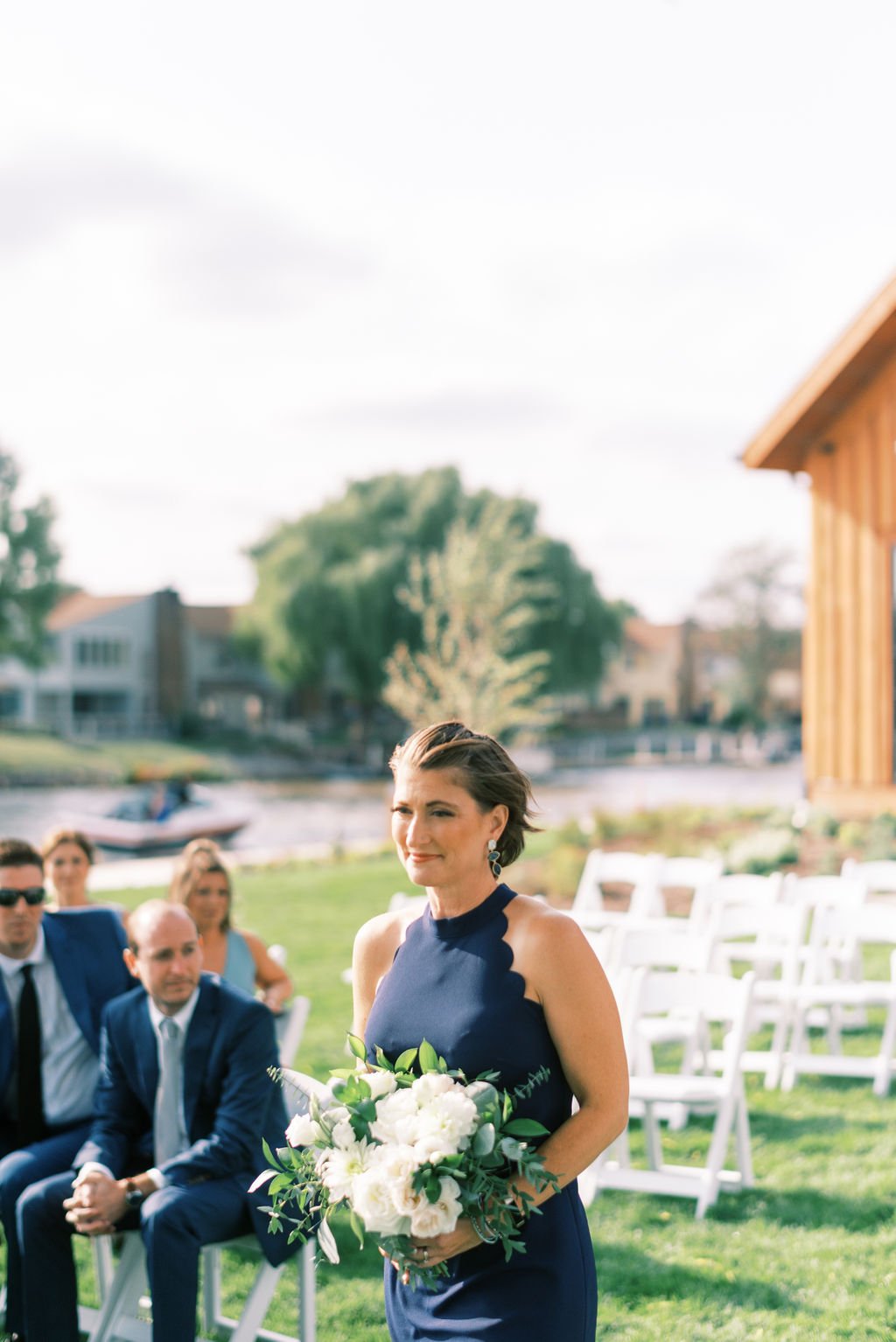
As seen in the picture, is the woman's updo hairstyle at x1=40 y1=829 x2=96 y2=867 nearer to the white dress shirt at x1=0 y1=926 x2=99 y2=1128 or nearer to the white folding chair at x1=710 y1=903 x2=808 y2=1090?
the white dress shirt at x1=0 y1=926 x2=99 y2=1128

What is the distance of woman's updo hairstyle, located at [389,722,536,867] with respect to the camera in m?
2.80

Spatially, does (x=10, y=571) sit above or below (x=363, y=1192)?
above

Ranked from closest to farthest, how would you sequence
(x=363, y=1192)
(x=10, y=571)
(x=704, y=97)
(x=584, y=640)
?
(x=363, y=1192) → (x=704, y=97) → (x=584, y=640) → (x=10, y=571)

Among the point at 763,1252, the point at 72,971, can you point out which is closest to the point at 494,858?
the point at 72,971

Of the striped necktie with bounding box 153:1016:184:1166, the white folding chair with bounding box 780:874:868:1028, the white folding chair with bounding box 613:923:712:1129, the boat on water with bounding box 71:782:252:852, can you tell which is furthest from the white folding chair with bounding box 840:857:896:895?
the boat on water with bounding box 71:782:252:852

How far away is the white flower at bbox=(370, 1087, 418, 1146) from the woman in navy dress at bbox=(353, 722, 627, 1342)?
0.48 ft

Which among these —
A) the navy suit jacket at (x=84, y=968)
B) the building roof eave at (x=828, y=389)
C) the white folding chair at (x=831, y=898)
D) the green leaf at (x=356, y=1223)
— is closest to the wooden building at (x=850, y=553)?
the building roof eave at (x=828, y=389)

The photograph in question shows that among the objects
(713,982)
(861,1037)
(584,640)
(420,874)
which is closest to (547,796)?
(584,640)

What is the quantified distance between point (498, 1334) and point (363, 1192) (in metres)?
0.44

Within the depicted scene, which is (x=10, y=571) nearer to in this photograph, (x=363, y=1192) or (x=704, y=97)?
(x=704, y=97)

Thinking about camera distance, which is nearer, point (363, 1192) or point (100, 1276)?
point (363, 1192)

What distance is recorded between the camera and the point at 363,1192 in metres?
2.55

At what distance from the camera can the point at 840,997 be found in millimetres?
7820

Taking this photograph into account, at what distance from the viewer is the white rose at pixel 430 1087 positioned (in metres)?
2.57
